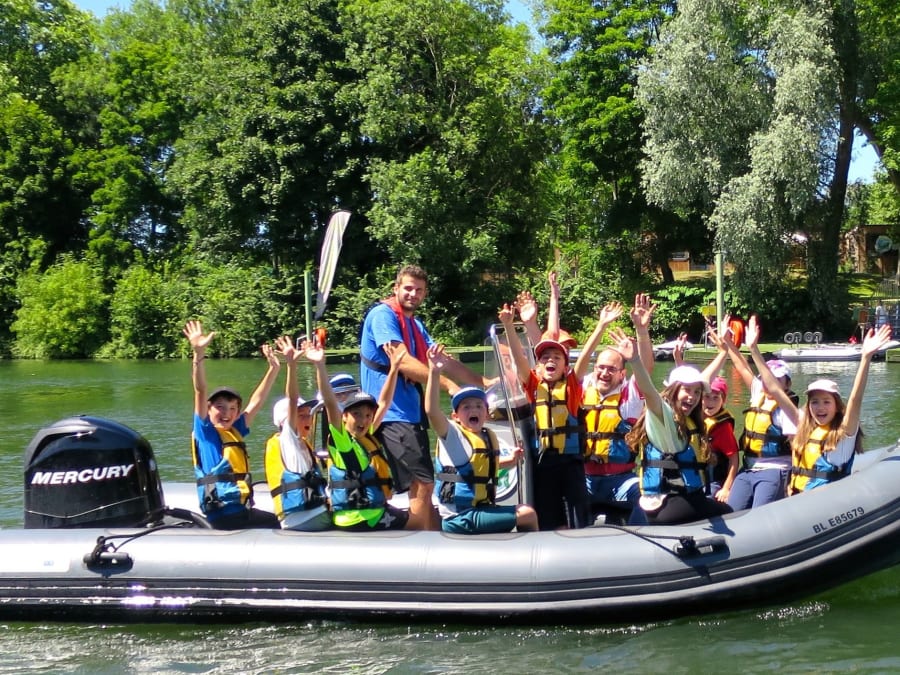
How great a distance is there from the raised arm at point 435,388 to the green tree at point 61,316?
29.2m

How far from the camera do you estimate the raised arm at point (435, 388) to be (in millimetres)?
4512

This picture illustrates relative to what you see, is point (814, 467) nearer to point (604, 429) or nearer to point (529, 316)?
point (604, 429)

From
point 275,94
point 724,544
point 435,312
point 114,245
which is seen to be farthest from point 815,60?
point 114,245

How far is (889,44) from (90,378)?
1986 centimetres

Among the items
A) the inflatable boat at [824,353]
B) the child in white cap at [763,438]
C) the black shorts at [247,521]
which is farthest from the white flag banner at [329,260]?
the inflatable boat at [824,353]

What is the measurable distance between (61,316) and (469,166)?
1366 cm

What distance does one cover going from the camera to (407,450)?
4.98 meters

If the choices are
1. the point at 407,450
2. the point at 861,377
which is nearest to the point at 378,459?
the point at 407,450

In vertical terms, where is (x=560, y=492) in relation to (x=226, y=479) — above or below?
below

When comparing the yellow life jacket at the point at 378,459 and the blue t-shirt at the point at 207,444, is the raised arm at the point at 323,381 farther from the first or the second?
the blue t-shirt at the point at 207,444

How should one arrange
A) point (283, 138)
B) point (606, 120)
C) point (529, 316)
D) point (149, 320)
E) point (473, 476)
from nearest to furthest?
point (473, 476)
point (529, 316)
point (283, 138)
point (606, 120)
point (149, 320)

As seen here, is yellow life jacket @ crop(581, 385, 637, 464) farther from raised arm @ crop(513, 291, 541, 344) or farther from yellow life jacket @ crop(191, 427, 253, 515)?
yellow life jacket @ crop(191, 427, 253, 515)

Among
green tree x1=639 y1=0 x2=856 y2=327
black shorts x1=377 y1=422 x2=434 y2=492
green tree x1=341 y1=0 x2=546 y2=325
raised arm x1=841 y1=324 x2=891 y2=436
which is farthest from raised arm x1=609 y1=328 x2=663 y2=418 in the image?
green tree x1=341 y1=0 x2=546 y2=325

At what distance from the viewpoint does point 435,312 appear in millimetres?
27078
